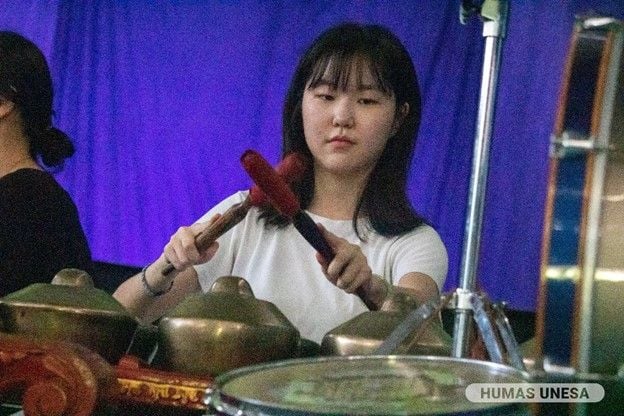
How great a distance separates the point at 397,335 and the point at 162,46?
145 centimetres

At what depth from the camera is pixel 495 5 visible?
0.86 meters

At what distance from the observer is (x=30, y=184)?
59.7 inches

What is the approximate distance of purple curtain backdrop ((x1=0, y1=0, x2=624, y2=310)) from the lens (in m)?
1.84

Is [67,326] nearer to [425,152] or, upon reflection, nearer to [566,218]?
[566,218]

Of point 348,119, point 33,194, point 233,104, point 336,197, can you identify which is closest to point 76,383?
point 348,119

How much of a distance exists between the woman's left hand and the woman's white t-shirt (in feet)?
0.90

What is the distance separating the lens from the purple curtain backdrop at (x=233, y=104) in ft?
6.05

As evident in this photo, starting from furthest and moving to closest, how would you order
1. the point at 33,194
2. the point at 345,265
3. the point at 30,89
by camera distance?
the point at 30,89 → the point at 33,194 → the point at 345,265

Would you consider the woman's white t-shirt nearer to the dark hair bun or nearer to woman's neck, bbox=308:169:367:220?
woman's neck, bbox=308:169:367:220

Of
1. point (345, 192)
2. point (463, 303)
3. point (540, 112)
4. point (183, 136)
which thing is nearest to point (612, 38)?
point (463, 303)

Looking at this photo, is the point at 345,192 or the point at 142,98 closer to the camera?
the point at 345,192

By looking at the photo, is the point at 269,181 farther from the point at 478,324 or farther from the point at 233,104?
the point at 233,104

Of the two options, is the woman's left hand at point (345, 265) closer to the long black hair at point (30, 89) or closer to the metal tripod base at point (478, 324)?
the metal tripod base at point (478, 324)

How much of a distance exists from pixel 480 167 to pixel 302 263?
1.83 ft
